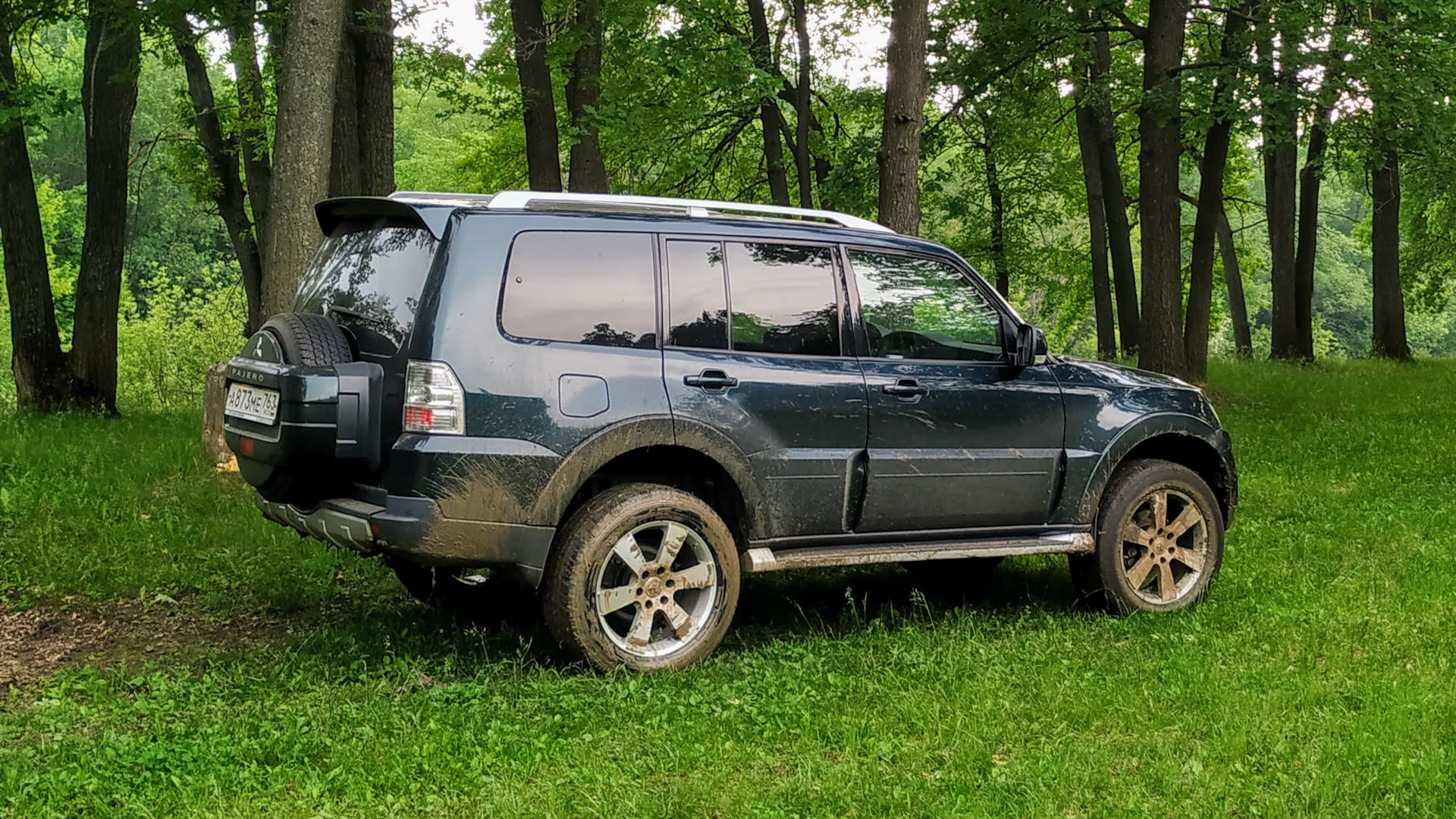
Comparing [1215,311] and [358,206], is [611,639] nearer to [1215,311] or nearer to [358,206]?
[358,206]

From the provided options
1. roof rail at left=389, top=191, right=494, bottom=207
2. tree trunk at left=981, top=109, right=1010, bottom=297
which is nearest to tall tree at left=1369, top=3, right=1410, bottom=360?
tree trunk at left=981, top=109, right=1010, bottom=297

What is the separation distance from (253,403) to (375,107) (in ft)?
24.5

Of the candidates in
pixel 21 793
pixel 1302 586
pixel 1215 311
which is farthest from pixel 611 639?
pixel 1215 311

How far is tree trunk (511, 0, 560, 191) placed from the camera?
1438 cm

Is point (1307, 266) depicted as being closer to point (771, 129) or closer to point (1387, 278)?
point (1387, 278)

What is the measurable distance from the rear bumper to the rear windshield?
27.4 inches

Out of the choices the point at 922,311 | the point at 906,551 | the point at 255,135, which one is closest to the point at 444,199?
the point at 922,311

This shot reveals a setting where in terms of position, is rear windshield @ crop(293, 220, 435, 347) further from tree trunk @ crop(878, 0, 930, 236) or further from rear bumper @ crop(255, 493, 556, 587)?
tree trunk @ crop(878, 0, 930, 236)

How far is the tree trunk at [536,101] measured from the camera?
1438 cm

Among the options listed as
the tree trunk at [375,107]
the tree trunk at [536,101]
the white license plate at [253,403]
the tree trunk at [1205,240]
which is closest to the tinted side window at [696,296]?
the white license plate at [253,403]

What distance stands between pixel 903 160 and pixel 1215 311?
1270 inches

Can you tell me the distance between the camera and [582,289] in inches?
210

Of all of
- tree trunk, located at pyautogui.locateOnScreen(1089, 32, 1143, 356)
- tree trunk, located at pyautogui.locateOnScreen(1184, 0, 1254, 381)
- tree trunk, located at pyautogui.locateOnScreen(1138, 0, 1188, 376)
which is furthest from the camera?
tree trunk, located at pyautogui.locateOnScreen(1089, 32, 1143, 356)

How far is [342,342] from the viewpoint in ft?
17.2
